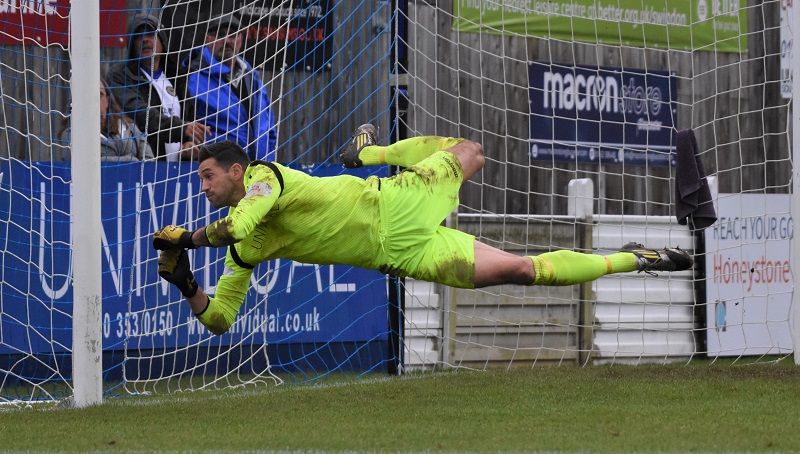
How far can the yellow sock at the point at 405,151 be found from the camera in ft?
26.7

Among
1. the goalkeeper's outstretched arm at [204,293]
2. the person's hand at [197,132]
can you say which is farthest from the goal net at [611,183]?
the goalkeeper's outstretched arm at [204,293]

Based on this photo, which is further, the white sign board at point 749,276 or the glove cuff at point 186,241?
the white sign board at point 749,276

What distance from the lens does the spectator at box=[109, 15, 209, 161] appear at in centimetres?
958

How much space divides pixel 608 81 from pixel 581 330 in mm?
3507

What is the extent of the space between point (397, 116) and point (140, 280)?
2.51m

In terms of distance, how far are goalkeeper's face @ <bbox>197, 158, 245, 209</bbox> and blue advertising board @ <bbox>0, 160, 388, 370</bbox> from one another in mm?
1872

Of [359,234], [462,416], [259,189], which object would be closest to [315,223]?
[359,234]

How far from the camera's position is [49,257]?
937cm

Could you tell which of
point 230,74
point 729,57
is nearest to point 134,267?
point 230,74

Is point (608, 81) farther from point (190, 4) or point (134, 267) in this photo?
point (134, 267)

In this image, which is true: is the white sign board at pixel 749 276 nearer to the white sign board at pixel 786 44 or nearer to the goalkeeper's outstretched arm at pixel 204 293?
the white sign board at pixel 786 44

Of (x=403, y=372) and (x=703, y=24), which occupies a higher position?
(x=703, y=24)

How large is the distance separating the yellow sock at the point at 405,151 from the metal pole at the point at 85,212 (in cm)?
184

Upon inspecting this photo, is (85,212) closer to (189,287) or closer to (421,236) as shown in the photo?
(189,287)
